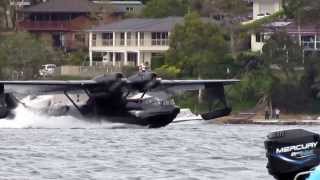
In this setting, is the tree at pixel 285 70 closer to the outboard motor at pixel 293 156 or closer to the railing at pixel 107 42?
the railing at pixel 107 42

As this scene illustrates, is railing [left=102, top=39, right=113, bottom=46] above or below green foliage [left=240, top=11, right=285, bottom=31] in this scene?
below

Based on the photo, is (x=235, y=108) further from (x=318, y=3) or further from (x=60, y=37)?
(x=60, y=37)

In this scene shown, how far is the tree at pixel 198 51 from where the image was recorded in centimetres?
9038

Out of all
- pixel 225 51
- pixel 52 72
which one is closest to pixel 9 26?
pixel 52 72

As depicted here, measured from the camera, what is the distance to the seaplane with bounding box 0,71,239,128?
5078 centimetres

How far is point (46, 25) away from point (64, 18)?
2416 mm

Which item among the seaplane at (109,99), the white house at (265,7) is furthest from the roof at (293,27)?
the seaplane at (109,99)

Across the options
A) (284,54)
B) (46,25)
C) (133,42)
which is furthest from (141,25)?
(284,54)

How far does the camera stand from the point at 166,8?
120 metres

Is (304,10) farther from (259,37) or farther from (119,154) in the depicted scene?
(119,154)

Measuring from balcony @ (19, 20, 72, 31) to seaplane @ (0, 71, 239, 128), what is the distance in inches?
2508

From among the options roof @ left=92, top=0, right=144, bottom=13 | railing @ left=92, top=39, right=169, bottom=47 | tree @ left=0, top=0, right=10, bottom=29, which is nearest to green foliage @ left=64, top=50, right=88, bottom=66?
railing @ left=92, top=39, right=169, bottom=47

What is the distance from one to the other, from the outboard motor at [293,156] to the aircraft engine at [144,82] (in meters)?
37.1

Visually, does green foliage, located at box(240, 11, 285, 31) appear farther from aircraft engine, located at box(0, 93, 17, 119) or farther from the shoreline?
aircraft engine, located at box(0, 93, 17, 119)
